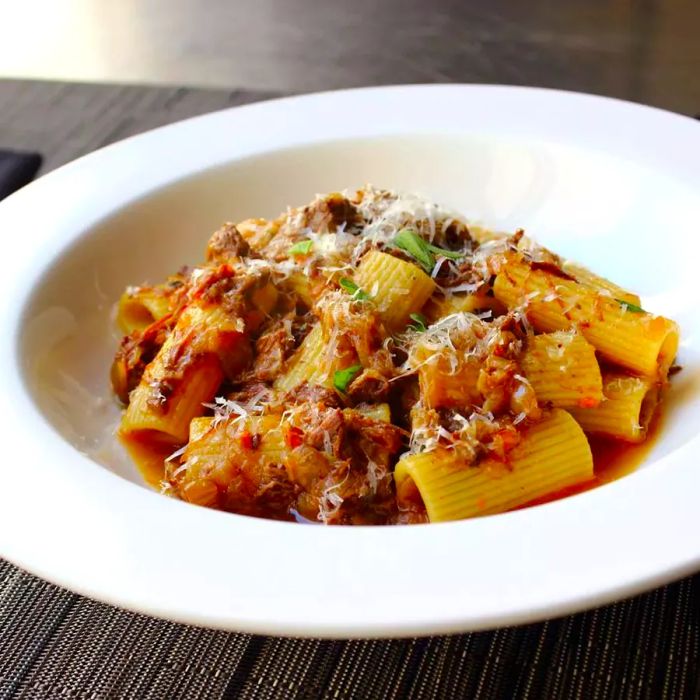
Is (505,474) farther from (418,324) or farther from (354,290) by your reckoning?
(354,290)

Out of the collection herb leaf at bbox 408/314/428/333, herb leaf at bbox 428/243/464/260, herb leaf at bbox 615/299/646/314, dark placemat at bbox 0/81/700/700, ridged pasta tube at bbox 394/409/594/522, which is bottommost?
dark placemat at bbox 0/81/700/700

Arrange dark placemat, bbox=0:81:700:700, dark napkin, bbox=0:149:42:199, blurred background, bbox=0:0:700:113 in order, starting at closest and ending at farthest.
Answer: dark placemat, bbox=0:81:700:700 < dark napkin, bbox=0:149:42:199 < blurred background, bbox=0:0:700:113

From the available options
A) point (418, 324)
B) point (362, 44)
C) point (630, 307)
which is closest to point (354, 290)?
point (418, 324)

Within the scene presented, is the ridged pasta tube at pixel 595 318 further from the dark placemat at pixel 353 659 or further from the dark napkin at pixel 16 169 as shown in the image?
the dark napkin at pixel 16 169

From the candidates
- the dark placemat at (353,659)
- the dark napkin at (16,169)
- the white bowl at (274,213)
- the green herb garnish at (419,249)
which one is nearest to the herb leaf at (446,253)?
the green herb garnish at (419,249)

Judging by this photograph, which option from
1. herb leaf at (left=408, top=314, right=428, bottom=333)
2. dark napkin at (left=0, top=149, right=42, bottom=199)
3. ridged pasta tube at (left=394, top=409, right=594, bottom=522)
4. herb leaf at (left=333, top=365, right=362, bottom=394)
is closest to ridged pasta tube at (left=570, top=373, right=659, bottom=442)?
ridged pasta tube at (left=394, top=409, right=594, bottom=522)

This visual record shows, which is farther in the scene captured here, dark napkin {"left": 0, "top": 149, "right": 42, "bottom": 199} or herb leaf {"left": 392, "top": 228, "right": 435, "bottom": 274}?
dark napkin {"left": 0, "top": 149, "right": 42, "bottom": 199}

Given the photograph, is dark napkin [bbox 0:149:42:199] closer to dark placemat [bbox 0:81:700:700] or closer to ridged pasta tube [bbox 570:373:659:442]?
dark placemat [bbox 0:81:700:700]
